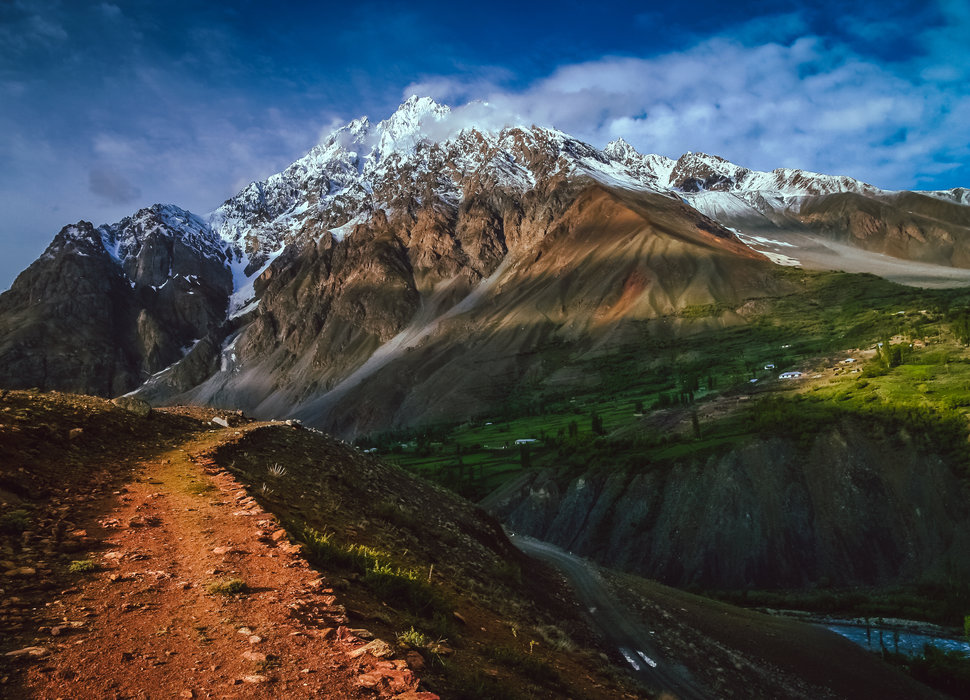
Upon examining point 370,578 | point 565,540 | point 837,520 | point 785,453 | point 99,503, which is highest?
point 99,503

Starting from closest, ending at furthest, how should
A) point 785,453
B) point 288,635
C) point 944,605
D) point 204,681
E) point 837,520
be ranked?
point 204,681 → point 288,635 → point 944,605 → point 837,520 → point 785,453

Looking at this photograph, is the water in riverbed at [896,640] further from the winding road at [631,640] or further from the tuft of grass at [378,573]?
the tuft of grass at [378,573]

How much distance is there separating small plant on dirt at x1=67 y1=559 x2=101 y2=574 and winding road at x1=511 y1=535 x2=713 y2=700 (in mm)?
17460

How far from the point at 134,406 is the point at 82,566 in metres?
15.8

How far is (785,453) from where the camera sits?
188 feet

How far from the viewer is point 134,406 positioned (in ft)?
72.5

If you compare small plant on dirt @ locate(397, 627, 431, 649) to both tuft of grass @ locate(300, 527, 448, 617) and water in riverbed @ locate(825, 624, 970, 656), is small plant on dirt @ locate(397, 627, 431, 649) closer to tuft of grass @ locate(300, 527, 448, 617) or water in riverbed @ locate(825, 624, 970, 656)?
→ tuft of grass @ locate(300, 527, 448, 617)

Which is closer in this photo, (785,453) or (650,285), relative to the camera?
(785,453)

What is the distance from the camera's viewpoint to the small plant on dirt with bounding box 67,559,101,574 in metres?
8.23

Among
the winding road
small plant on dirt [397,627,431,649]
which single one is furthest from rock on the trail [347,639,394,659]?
the winding road

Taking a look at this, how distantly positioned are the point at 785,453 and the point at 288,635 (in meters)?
59.7

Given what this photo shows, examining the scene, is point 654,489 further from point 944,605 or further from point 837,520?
point 944,605

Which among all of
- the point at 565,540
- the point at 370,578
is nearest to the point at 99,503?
the point at 370,578

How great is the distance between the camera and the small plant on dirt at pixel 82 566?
823 cm
